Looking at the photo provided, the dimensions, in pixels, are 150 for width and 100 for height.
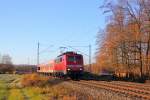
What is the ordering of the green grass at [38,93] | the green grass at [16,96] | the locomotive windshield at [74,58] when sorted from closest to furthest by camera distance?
the green grass at [38,93], the green grass at [16,96], the locomotive windshield at [74,58]

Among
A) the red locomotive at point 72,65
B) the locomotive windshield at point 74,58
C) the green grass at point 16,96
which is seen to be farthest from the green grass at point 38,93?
the locomotive windshield at point 74,58

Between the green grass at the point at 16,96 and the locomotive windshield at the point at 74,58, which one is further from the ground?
the locomotive windshield at the point at 74,58

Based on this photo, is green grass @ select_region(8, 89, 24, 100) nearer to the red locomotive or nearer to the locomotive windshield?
the red locomotive

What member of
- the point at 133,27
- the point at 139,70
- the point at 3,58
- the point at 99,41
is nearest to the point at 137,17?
the point at 133,27

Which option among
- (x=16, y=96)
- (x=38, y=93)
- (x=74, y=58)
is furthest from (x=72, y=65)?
(x=16, y=96)

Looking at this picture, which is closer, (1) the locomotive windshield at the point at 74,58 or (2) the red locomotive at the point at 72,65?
(2) the red locomotive at the point at 72,65

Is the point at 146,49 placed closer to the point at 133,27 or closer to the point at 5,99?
the point at 133,27

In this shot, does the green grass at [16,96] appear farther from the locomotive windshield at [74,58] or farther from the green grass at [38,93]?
the locomotive windshield at [74,58]

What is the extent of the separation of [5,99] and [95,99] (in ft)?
24.3

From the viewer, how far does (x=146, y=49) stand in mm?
47500

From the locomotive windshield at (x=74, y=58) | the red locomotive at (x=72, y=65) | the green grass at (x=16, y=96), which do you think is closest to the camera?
the green grass at (x=16, y=96)

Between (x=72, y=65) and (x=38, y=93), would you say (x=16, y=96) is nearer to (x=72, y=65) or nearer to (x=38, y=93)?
(x=38, y=93)

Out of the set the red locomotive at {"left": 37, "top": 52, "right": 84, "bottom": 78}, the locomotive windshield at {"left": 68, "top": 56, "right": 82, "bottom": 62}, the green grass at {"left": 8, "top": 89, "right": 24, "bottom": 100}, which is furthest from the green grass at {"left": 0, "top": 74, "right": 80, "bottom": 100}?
the locomotive windshield at {"left": 68, "top": 56, "right": 82, "bottom": 62}

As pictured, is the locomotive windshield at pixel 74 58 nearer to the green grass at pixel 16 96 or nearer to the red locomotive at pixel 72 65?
the red locomotive at pixel 72 65
